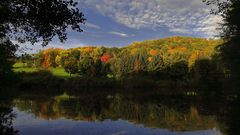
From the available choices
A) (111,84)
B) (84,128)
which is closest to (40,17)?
(84,128)

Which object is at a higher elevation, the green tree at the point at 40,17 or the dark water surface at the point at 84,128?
the green tree at the point at 40,17

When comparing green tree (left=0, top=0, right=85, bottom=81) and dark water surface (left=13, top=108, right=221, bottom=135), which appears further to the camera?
dark water surface (left=13, top=108, right=221, bottom=135)

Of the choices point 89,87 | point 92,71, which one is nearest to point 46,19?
point 89,87

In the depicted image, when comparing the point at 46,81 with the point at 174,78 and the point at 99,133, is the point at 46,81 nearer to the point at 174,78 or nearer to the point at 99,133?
the point at 174,78

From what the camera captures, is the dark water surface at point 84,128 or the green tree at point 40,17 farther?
the dark water surface at point 84,128

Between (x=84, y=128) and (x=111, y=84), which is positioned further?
(x=111, y=84)

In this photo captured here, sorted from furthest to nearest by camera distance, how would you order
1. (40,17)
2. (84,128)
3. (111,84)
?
(111,84) < (84,128) < (40,17)

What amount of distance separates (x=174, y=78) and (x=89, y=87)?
3360 centimetres

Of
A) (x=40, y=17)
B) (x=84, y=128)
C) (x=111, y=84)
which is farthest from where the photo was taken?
(x=111, y=84)

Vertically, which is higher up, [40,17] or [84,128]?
[40,17]

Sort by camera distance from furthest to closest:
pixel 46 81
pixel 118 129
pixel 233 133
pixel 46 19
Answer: pixel 46 81 < pixel 118 129 < pixel 233 133 < pixel 46 19

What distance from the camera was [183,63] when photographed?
122375mm

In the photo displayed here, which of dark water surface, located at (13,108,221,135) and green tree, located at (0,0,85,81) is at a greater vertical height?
green tree, located at (0,0,85,81)

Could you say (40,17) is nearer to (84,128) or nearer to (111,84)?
(84,128)
